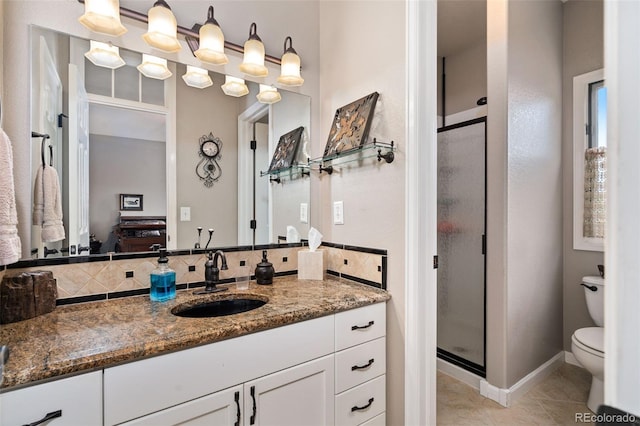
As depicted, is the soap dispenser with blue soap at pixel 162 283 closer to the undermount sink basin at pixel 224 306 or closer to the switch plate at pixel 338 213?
the undermount sink basin at pixel 224 306

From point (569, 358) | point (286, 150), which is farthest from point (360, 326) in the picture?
point (569, 358)

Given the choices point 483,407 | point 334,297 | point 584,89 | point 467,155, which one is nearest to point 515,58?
point 467,155

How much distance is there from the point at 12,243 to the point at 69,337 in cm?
34

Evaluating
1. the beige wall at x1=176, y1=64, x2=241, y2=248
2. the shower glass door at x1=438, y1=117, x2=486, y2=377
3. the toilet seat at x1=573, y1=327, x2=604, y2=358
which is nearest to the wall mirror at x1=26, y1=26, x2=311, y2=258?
the beige wall at x1=176, y1=64, x2=241, y2=248

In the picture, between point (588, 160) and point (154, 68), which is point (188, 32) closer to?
point (154, 68)

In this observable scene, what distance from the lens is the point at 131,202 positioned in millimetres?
1430

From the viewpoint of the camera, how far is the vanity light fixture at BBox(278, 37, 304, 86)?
1769 mm

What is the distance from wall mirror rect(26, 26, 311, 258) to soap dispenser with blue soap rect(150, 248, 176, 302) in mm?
163

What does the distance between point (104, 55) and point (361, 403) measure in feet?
6.45

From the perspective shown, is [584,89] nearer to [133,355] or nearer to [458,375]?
[458,375]

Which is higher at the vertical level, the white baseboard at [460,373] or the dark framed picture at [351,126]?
the dark framed picture at [351,126]

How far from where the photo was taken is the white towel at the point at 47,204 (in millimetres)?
1185

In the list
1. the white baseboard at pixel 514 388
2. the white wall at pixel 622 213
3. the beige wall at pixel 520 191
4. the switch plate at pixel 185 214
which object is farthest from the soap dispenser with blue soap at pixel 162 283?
the white baseboard at pixel 514 388

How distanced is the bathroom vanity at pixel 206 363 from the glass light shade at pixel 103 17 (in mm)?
1178
